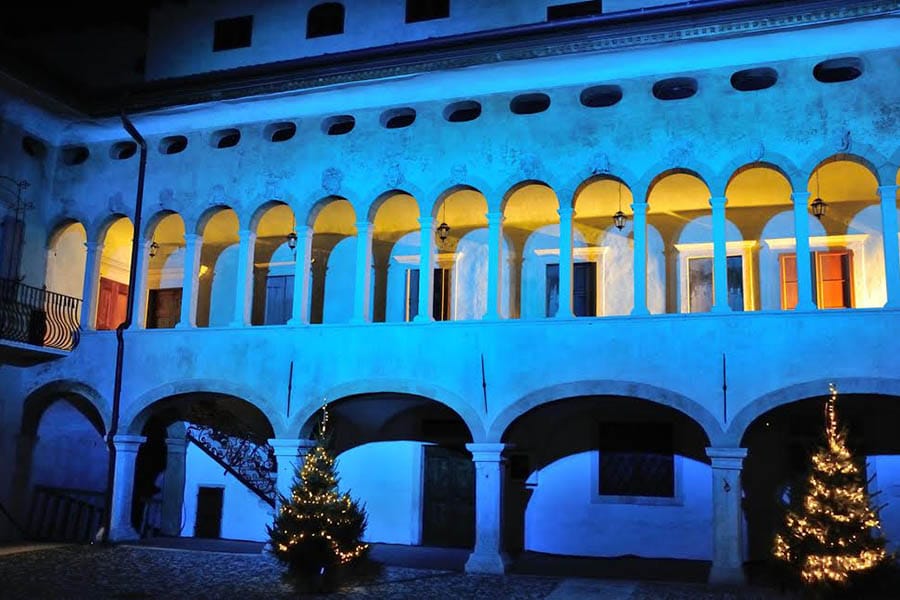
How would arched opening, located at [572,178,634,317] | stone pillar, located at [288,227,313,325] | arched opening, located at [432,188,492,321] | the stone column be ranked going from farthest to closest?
arched opening, located at [432,188,492,321] < arched opening, located at [572,178,634,317] < stone pillar, located at [288,227,313,325] < the stone column

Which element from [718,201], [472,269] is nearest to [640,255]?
[718,201]

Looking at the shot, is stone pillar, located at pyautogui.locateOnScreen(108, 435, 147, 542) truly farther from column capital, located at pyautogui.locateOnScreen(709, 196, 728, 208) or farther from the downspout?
column capital, located at pyautogui.locateOnScreen(709, 196, 728, 208)

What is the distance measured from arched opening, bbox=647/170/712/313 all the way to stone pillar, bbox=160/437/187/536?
10.4 m

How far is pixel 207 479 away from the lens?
790 inches

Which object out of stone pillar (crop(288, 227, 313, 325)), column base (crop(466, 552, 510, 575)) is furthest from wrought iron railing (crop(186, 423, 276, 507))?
column base (crop(466, 552, 510, 575))

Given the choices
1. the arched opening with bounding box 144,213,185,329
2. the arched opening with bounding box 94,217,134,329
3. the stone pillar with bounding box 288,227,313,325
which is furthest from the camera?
the arched opening with bounding box 144,213,185,329

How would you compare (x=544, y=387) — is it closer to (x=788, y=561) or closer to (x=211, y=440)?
(x=788, y=561)

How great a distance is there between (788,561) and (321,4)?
13553mm

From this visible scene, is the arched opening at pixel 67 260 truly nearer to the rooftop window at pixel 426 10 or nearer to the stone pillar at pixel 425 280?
the stone pillar at pixel 425 280

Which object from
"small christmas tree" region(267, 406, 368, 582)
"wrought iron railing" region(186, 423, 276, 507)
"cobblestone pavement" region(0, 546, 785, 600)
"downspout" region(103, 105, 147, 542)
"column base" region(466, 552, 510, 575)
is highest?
"downspout" region(103, 105, 147, 542)

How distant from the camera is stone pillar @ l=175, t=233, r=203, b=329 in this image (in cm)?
1775

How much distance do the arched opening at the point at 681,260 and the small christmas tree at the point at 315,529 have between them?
26.4ft

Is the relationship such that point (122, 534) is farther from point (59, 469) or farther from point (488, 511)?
point (488, 511)

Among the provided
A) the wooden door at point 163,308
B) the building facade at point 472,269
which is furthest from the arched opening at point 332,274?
the wooden door at point 163,308
